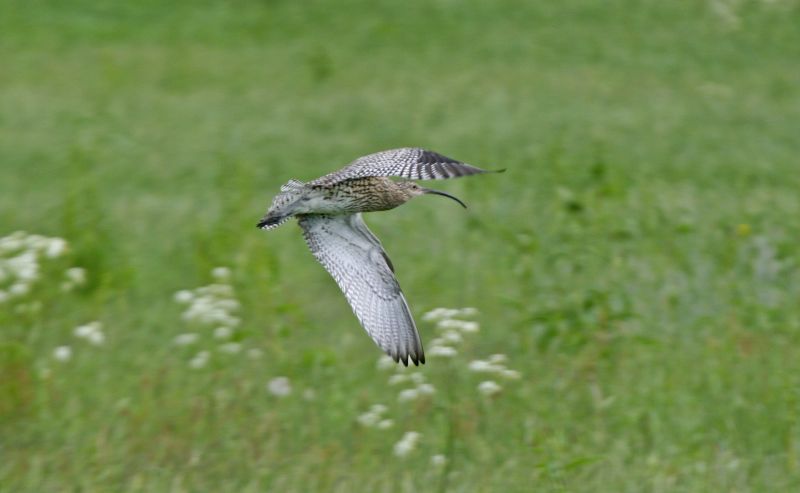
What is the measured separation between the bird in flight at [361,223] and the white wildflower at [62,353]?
1.24 metres

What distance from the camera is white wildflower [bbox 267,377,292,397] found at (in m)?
5.22

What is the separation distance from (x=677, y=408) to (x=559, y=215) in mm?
2177

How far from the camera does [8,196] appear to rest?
776 cm

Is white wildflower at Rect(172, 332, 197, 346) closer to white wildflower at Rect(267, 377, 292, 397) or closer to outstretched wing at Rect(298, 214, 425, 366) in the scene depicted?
white wildflower at Rect(267, 377, 292, 397)

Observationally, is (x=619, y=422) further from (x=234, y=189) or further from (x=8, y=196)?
(x=8, y=196)

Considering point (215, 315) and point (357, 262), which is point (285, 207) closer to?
point (357, 262)

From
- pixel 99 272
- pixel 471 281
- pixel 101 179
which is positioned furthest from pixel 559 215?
pixel 101 179

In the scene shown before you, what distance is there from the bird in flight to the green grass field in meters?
0.36

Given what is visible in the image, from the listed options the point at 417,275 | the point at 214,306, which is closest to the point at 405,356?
the point at 214,306

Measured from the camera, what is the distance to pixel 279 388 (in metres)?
5.23

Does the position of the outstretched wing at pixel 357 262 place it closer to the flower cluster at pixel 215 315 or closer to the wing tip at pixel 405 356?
the wing tip at pixel 405 356

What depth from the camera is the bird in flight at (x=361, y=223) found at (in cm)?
392

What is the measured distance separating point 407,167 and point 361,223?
824 millimetres

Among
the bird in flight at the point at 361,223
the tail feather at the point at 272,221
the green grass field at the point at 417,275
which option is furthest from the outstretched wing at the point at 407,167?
the green grass field at the point at 417,275
